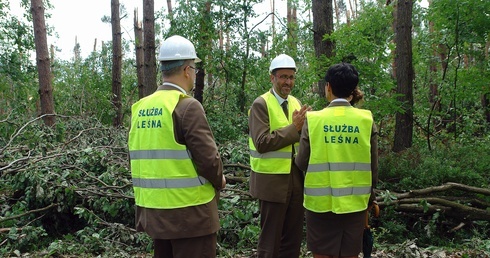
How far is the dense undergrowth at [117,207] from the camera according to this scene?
17.3 feet

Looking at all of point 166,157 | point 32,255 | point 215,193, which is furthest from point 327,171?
point 32,255

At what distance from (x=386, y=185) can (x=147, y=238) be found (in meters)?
3.71

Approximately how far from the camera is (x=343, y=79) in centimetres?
316

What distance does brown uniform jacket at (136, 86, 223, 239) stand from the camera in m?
2.73

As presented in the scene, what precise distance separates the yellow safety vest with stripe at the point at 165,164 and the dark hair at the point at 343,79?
111 centimetres

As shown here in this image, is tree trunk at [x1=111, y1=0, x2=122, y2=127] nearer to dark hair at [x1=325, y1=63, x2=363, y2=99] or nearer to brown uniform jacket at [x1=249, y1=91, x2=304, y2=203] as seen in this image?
brown uniform jacket at [x1=249, y1=91, x2=304, y2=203]

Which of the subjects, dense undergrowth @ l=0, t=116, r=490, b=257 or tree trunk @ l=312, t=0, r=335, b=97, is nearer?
dense undergrowth @ l=0, t=116, r=490, b=257

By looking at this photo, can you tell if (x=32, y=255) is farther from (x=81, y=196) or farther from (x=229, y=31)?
(x=229, y=31)

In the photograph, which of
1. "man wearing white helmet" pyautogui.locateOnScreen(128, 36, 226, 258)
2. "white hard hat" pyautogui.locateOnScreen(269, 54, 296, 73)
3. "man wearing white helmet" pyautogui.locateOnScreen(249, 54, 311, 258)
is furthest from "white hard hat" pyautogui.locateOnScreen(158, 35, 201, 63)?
"white hard hat" pyautogui.locateOnScreen(269, 54, 296, 73)

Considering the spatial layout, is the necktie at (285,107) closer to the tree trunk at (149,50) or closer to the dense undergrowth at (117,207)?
the dense undergrowth at (117,207)

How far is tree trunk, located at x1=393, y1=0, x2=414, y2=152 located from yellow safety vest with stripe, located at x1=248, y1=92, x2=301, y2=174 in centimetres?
628

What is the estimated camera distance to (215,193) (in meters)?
2.96

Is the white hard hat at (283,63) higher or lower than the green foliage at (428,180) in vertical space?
higher

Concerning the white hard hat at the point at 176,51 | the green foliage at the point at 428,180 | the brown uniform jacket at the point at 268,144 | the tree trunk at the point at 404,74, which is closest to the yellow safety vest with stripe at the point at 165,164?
the white hard hat at the point at 176,51
